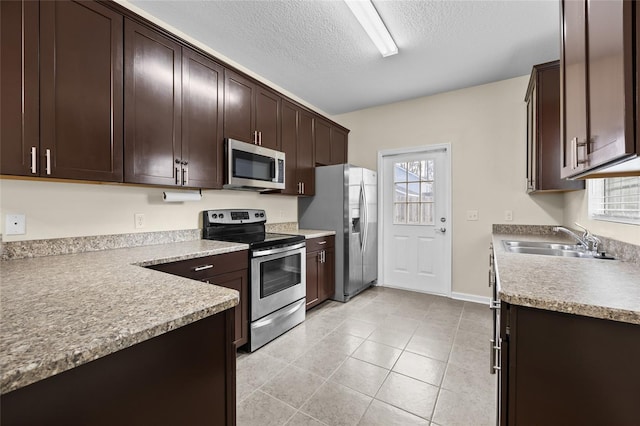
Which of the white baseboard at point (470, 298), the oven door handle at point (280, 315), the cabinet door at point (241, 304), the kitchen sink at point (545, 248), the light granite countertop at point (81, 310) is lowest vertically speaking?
the white baseboard at point (470, 298)

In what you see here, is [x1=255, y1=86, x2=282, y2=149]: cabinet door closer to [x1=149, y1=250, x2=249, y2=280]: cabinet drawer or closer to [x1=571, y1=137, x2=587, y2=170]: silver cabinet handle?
[x1=149, y1=250, x2=249, y2=280]: cabinet drawer

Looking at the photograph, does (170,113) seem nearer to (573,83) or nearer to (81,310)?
(81,310)

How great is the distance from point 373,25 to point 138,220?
246 centimetres

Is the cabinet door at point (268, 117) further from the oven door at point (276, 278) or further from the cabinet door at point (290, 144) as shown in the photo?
the oven door at point (276, 278)

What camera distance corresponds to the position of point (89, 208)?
1911 millimetres

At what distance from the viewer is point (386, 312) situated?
315 centimetres

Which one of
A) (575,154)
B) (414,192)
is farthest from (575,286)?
(414,192)

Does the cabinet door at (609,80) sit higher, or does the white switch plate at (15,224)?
the cabinet door at (609,80)

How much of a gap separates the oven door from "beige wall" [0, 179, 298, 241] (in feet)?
2.53

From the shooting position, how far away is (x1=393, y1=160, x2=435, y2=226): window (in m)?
3.86

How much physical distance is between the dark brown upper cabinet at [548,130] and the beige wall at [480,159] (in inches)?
38.4

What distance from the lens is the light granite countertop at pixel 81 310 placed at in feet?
1.80

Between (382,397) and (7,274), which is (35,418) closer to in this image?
(7,274)

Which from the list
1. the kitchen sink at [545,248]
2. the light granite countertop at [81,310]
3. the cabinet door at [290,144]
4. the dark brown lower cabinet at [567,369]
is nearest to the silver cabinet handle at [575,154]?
the dark brown lower cabinet at [567,369]
